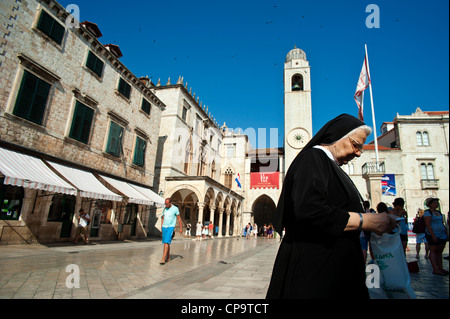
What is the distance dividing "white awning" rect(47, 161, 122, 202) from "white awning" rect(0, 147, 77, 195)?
1.51ft

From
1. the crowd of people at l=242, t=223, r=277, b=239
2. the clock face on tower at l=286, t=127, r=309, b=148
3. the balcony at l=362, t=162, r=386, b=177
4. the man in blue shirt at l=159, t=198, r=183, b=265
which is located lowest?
the crowd of people at l=242, t=223, r=277, b=239

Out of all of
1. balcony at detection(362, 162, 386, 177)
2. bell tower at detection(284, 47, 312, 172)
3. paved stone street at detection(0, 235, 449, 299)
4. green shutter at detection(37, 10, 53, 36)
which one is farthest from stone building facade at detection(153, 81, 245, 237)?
paved stone street at detection(0, 235, 449, 299)

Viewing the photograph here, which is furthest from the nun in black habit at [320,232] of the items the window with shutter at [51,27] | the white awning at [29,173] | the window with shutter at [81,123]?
the window with shutter at [51,27]

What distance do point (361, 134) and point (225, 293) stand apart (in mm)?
3233

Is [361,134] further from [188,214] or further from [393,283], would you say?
[188,214]

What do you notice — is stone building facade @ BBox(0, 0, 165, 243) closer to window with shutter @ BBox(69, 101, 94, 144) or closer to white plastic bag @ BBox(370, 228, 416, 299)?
window with shutter @ BBox(69, 101, 94, 144)

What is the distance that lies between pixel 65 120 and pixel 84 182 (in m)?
2.99

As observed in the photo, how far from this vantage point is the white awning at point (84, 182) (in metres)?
9.91

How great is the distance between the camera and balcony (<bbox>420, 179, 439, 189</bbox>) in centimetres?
2648

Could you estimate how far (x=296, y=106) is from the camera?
3206 cm

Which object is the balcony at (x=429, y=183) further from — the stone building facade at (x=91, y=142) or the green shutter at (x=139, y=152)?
the green shutter at (x=139, y=152)

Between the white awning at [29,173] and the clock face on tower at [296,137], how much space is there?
25681mm

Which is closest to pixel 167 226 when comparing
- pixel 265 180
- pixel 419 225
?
pixel 419 225
